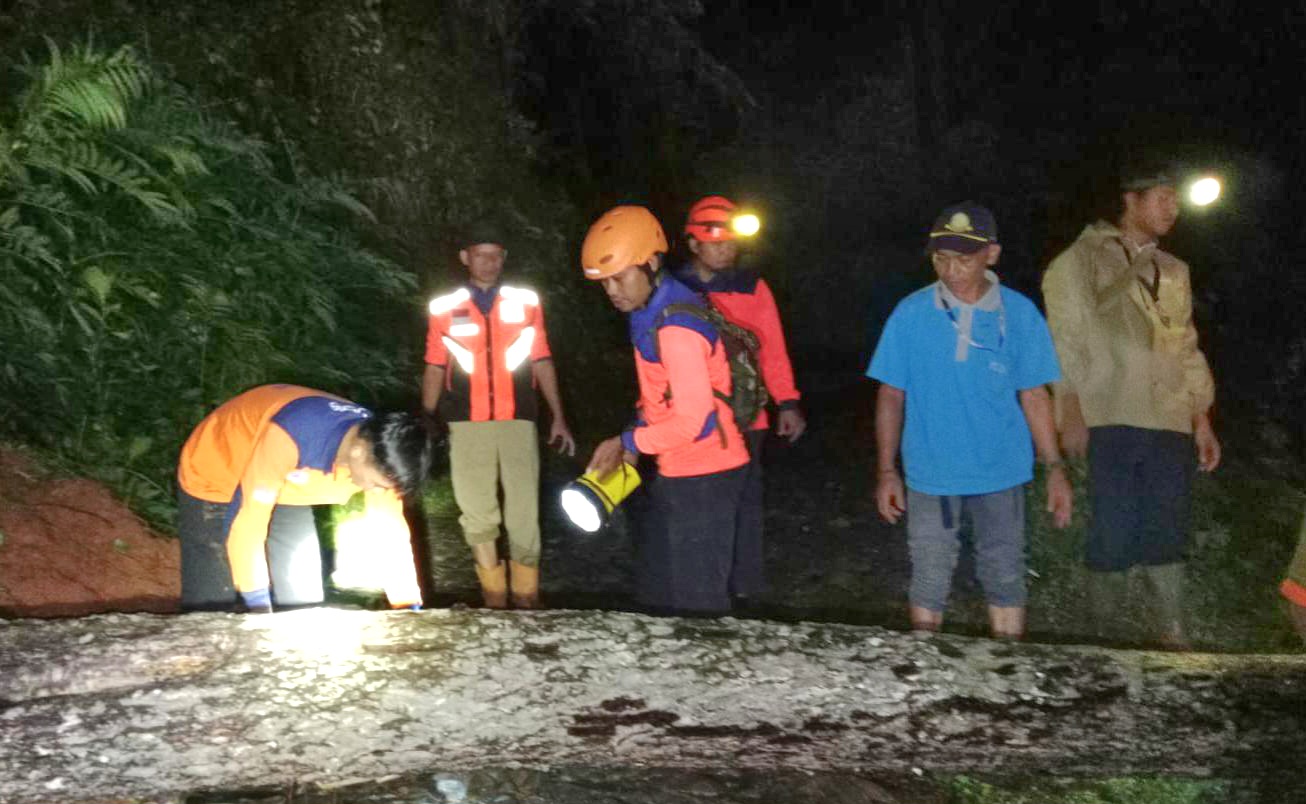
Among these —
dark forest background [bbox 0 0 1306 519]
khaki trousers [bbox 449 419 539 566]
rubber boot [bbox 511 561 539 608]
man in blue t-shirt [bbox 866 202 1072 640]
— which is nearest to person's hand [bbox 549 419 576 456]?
khaki trousers [bbox 449 419 539 566]

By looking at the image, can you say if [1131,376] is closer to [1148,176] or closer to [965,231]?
[1148,176]

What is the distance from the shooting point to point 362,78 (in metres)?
10.3

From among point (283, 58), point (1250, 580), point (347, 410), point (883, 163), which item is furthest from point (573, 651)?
point (883, 163)

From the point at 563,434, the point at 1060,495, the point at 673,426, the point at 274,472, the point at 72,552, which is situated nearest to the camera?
the point at 274,472

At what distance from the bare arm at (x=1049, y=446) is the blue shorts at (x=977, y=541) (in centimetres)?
13

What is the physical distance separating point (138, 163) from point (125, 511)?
2.40 meters

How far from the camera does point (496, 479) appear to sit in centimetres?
572

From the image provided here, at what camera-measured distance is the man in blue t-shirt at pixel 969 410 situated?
4.32m

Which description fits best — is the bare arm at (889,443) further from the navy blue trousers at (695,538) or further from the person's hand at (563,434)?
the person's hand at (563,434)

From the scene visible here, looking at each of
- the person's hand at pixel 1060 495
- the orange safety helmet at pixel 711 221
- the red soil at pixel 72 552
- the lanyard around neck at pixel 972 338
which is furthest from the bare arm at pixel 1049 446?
the red soil at pixel 72 552

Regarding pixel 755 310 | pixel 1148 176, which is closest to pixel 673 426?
pixel 755 310

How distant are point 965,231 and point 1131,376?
3.28 ft

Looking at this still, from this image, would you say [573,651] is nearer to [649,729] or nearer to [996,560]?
[649,729]

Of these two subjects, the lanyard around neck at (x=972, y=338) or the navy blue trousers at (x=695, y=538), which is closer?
the lanyard around neck at (x=972, y=338)
